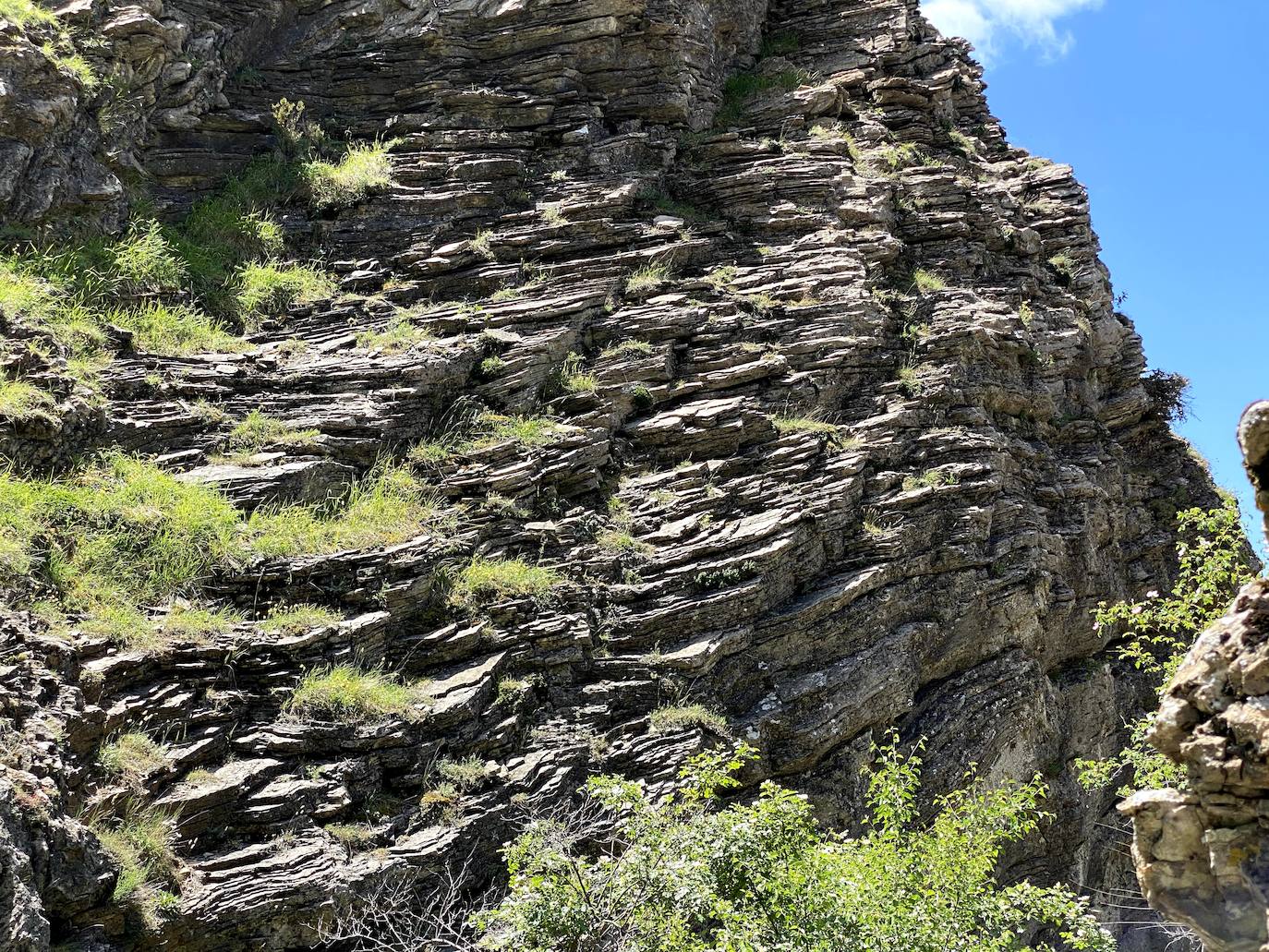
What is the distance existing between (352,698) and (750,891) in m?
4.62

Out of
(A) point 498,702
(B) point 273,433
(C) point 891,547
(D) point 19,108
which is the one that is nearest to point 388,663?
(A) point 498,702

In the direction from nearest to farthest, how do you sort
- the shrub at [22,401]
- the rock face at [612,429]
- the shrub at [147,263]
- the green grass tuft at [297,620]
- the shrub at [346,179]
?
the rock face at [612,429], the green grass tuft at [297,620], the shrub at [22,401], the shrub at [147,263], the shrub at [346,179]

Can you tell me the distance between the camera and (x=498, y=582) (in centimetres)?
1367

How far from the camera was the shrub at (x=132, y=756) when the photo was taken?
10.2 meters

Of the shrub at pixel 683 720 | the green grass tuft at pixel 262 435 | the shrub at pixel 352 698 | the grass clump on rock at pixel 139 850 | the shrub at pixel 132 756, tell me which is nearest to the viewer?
the grass clump on rock at pixel 139 850

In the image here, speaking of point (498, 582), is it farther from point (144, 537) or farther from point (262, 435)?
point (144, 537)

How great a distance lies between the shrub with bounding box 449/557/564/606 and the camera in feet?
44.3

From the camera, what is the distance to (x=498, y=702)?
12.7m

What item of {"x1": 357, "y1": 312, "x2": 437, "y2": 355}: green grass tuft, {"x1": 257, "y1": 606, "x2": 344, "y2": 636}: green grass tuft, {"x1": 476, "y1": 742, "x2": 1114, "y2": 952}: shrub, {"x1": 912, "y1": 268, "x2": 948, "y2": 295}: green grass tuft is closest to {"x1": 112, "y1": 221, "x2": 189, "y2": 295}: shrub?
{"x1": 357, "y1": 312, "x2": 437, "y2": 355}: green grass tuft

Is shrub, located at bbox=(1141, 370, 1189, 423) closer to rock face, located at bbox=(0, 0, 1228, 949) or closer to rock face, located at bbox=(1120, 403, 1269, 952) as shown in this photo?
rock face, located at bbox=(0, 0, 1228, 949)

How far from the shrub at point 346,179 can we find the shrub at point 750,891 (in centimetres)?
1177

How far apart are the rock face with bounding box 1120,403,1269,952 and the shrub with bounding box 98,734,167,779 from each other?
334 inches

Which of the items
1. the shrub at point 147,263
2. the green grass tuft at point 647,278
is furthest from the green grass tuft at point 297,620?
the green grass tuft at point 647,278

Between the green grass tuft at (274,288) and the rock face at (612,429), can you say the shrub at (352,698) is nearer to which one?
the rock face at (612,429)
